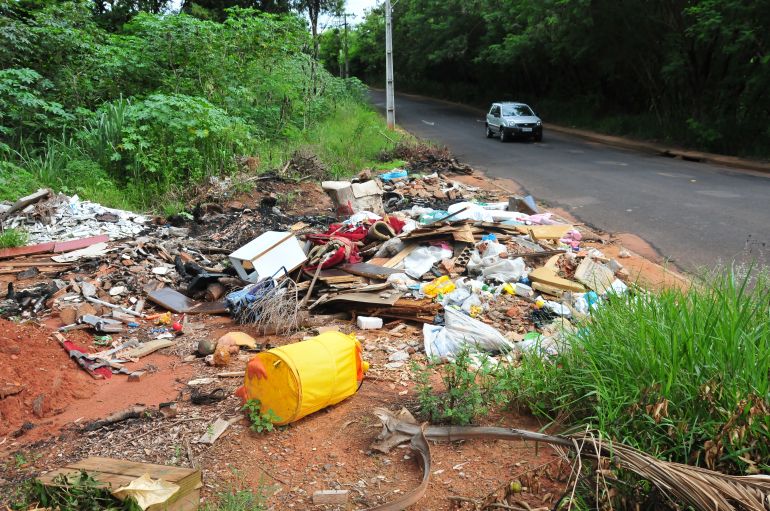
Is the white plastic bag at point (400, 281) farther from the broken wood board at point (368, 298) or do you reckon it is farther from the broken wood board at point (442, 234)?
the broken wood board at point (442, 234)

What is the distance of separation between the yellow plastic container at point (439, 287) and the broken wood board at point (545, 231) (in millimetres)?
2025

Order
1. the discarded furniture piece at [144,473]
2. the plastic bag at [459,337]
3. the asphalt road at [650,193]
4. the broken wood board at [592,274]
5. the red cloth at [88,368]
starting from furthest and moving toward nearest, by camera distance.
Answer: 1. the asphalt road at [650,193]
2. the broken wood board at [592,274]
3. the red cloth at [88,368]
4. the plastic bag at [459,337]
5. the discarded furniture piece at [144,473]

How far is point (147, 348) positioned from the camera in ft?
19.8

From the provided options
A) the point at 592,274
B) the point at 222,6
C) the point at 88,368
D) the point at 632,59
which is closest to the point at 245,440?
the point at 88,368

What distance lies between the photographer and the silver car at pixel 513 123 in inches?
959

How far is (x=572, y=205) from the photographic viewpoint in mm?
12227

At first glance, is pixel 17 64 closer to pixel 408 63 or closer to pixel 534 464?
pixel 534 464

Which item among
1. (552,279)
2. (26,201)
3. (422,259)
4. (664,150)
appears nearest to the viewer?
(552,279)

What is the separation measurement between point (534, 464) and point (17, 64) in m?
14.6

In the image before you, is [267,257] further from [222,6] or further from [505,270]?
[222,6]

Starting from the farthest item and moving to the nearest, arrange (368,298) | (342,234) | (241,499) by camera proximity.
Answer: (342,234), (368,298), (241,499)

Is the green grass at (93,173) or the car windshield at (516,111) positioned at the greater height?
the car windshield at (516,111)

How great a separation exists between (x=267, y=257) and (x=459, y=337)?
2773mm

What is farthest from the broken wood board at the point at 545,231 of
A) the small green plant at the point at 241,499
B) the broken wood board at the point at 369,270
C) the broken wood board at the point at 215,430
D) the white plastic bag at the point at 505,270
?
the small green plant at the point at 241,499
